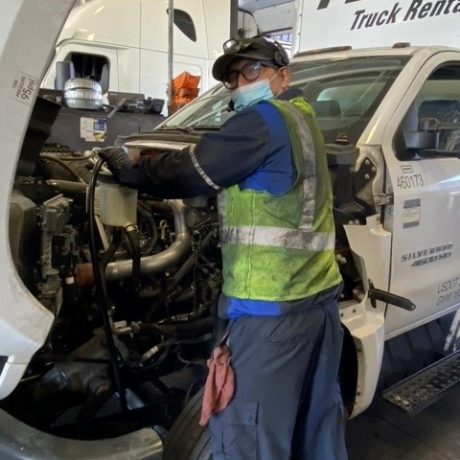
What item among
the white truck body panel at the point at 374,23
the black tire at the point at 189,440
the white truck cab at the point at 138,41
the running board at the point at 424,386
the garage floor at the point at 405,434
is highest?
the white truck cab at the point at 138,41

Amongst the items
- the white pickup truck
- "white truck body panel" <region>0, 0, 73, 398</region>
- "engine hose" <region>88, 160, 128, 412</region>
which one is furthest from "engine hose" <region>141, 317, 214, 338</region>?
"white truck body panel" <region>0, 0, 73, 398</region>

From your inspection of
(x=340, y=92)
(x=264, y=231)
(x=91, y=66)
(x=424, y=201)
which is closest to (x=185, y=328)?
(x=264, y=231)

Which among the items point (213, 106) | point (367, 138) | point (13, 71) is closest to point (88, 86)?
point (213, 106)

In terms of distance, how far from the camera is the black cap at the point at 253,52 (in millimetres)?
1952

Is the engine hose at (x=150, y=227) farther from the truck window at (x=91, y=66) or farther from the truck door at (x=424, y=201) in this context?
the truck window at (x=91, y=66)

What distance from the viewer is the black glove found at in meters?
1.94

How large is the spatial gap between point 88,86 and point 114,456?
12.5 ft

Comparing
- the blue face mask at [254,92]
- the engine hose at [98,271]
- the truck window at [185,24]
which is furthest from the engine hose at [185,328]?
the truck window at [185,24]

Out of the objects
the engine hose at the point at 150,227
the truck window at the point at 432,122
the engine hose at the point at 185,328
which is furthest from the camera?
the truck window at the point at 432,122

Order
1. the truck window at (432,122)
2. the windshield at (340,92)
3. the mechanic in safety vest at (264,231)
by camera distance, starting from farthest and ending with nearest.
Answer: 1. the windshield at (340,92)
2. the truck window at (432,122)
3. the mechanic in safety vest at (264,231)

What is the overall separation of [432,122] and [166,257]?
140cm

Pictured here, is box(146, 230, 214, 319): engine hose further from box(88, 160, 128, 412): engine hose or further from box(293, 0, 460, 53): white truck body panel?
box(293, 0, 460, 53): white truck body panel

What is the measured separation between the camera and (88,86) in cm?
492

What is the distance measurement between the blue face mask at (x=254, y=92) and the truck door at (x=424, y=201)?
86cm
